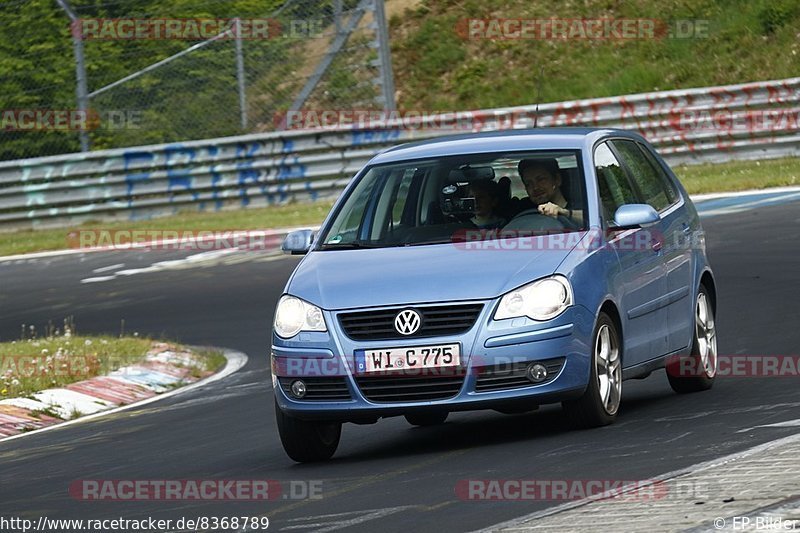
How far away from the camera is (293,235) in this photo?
30.5 ft

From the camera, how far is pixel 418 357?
7898 mm

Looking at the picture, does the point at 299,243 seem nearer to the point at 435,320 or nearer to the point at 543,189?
the point at 543,189

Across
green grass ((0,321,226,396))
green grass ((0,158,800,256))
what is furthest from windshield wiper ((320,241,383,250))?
green grass ((0,158,800,256))

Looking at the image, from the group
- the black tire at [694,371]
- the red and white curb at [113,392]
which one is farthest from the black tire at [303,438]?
the red and white curb at [113,392]

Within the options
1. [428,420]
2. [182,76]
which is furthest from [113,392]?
[182,76]

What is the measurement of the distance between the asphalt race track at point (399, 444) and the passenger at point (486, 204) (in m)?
1.10

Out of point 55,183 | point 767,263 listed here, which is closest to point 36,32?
point 55,183

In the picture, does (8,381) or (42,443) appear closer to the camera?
(42,443)

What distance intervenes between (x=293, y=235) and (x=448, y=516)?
124 inches

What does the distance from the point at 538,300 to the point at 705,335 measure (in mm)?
2459

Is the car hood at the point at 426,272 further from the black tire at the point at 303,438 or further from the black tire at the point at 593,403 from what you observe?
the black tire at the point at 303,438

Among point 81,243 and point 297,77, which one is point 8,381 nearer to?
point 81,243

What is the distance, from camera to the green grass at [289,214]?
22.6 meters

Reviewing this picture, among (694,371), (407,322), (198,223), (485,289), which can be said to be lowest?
(694,371)
